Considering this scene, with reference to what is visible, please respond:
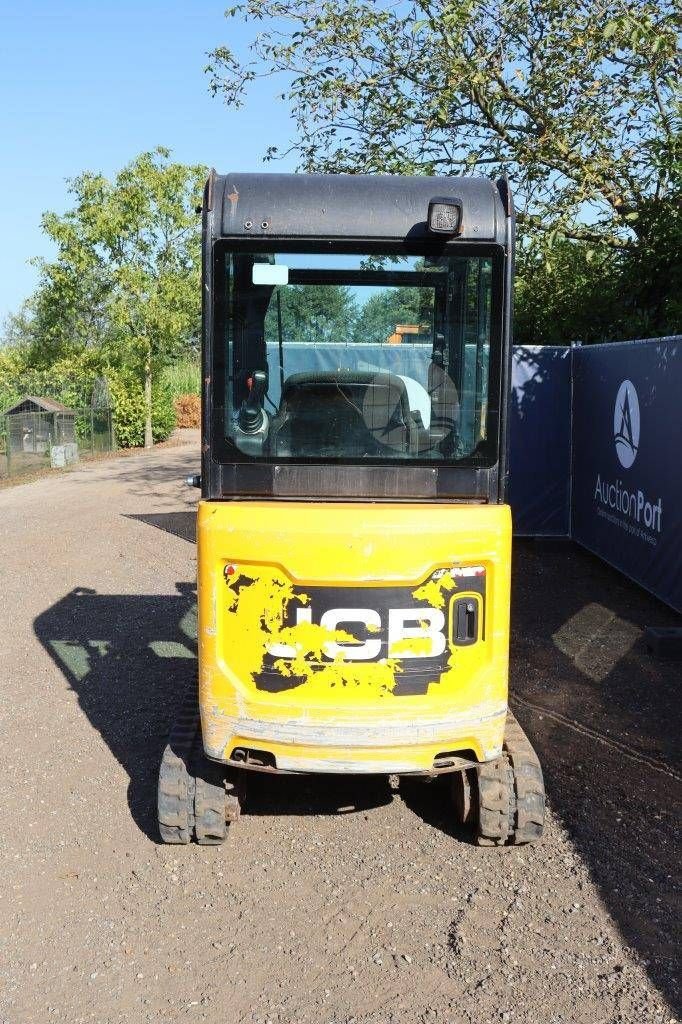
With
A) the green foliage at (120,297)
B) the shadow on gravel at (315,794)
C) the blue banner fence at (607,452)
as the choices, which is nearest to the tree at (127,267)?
the green foliage at (120,297)

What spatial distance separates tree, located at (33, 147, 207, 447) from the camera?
1055 inches

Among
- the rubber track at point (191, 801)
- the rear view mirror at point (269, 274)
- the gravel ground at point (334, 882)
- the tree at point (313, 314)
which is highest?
the rear view mirror at point (269, 274)

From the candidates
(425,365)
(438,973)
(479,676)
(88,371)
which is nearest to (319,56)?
(425,365)

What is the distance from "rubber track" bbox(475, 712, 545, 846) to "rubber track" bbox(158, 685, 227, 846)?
1.20 meters

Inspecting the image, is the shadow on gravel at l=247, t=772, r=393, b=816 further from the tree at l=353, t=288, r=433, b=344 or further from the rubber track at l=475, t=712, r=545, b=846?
the tree at l=353, t=288, r=433, b=344

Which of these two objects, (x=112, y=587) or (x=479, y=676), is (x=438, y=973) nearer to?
(x=479, y=676)

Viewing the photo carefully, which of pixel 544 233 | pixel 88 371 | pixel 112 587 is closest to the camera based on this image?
pixel 112 587

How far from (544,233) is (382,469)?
8316mm

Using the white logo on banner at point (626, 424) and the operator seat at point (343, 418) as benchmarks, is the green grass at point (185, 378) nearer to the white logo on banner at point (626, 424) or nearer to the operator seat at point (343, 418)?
the white logo on banner at point (626, 424)

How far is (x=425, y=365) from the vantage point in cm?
428

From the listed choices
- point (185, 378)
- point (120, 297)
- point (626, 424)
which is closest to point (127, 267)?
point (120, 297)

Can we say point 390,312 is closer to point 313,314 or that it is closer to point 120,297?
point 313,314

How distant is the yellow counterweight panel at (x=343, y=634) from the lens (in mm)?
4016

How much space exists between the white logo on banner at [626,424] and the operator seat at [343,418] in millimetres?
6471
